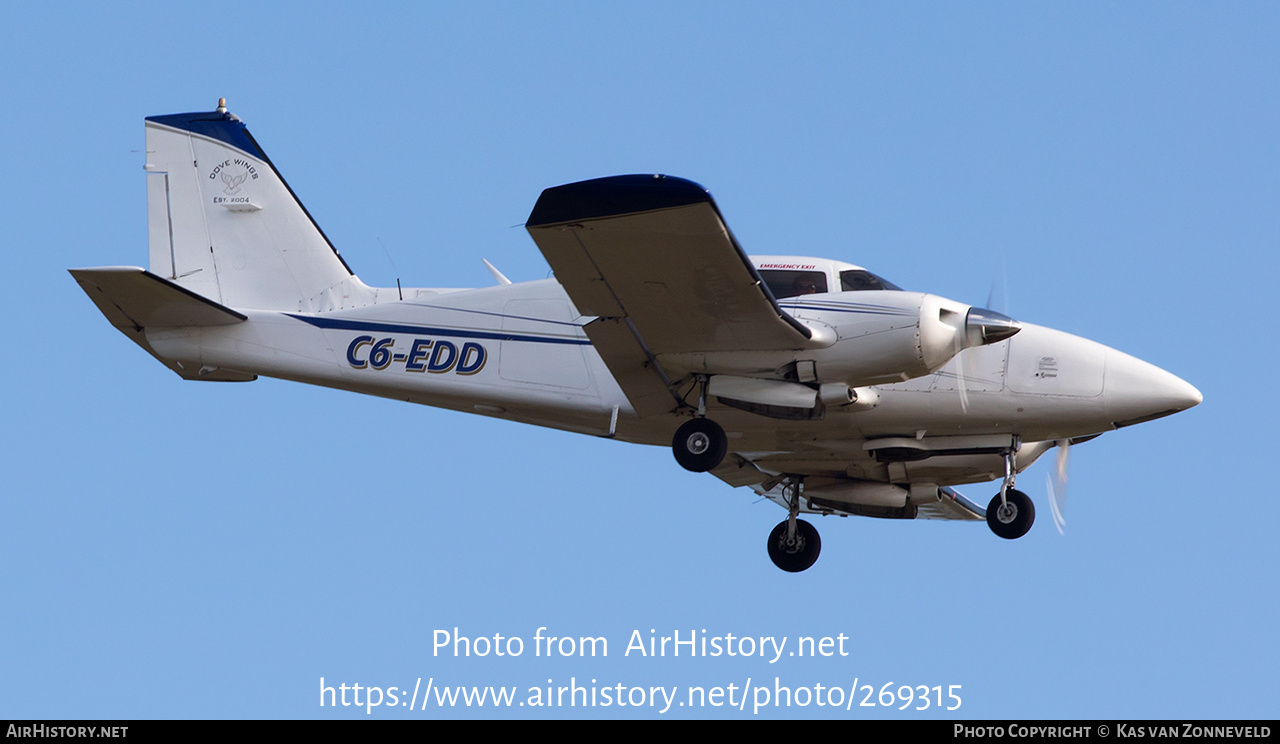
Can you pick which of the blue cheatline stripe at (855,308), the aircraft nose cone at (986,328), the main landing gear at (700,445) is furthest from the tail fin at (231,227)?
the aircraft nose cone at (986,328)

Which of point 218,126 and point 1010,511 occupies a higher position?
point 218,126

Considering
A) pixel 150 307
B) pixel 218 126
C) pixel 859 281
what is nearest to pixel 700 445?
pixel 859 281

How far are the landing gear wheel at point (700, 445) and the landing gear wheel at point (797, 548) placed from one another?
353 cm

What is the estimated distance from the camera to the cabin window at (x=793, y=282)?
50.8 feet

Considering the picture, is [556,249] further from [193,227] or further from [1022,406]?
[193,227]

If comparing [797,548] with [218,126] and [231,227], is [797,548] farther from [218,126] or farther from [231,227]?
[218,126]

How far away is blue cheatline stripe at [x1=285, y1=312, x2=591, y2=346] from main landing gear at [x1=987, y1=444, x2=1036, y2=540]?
5145mm

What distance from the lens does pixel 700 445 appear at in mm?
15141

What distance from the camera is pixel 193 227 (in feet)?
61.9

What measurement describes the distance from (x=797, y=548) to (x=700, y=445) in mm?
3713

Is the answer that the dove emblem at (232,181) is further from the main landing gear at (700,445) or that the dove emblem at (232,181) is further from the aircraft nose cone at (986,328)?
the aircraft nose cone at (986,328)
